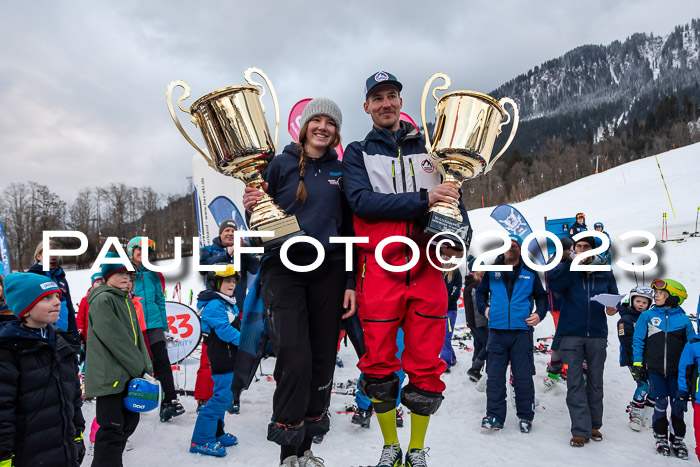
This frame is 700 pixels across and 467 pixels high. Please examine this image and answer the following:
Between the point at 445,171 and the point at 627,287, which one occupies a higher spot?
the point at 445,171

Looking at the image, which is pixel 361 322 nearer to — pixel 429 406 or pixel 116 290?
pixel 429 406

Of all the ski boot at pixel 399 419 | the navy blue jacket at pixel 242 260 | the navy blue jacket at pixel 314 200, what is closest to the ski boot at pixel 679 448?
the ski boot at pixel 399 419

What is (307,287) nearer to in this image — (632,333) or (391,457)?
(391,457)

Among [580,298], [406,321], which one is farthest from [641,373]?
[406,321]

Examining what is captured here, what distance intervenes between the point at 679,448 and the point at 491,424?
192 cm

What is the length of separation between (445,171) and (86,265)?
3859 centimetres

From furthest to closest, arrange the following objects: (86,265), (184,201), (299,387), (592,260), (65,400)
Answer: (184,201) → (86,265) → (592,260) → (65,400) → (299,387)

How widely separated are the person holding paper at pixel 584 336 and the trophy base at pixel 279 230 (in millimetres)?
4287

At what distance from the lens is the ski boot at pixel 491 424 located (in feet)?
17.5

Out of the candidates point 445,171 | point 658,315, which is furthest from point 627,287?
point 445,171

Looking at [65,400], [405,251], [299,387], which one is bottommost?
[65,400]

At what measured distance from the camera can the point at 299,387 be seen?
8.57ft

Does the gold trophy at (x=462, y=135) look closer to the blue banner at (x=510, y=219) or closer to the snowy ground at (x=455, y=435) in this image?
the snowy ground at (x=455, y=435)

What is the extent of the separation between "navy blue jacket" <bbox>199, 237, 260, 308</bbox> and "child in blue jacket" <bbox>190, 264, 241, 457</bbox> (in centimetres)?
17
